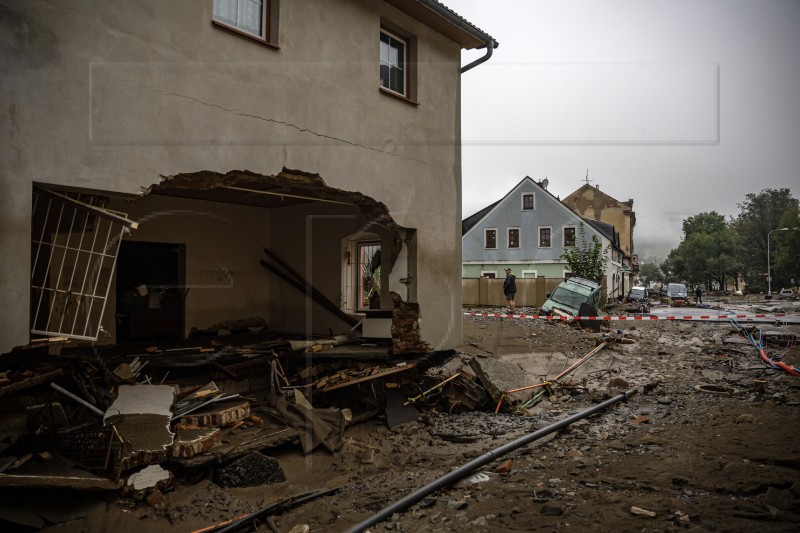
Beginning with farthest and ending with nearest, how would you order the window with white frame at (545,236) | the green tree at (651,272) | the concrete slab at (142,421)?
the green tree at (651,272), the window with white frame at (545,236), the concrete slab at (142,421)

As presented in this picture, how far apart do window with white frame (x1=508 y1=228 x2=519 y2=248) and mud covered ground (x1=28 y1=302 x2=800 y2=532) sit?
28841 mm

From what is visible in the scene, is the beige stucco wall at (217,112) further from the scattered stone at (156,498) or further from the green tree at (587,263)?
the green tree at (587,263)

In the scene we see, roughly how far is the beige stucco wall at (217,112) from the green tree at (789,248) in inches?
2242

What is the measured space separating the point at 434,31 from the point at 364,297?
18.8 feet

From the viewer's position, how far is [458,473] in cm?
520

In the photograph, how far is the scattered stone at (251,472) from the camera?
5.62 metres

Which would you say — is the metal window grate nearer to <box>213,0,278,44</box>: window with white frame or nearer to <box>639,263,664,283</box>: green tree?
<box>213,0,278,44</box>: window with white frame

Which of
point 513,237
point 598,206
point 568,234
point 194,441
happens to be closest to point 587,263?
point 568,234

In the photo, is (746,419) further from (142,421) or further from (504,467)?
(142,421)

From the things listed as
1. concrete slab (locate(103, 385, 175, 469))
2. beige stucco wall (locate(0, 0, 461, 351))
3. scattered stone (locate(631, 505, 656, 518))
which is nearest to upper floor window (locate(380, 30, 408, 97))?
beige stucco wall (locate(0, 0, 461, 351))

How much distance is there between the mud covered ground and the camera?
4.15 metres

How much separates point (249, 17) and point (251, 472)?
6055 mm

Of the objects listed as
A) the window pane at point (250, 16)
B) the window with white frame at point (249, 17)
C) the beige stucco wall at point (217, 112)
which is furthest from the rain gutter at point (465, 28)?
the window pane at point (250, 16)

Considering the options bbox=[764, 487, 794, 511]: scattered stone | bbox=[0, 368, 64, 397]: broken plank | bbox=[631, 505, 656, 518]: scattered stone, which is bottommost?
bbox=[631, 505, 656, 518]: scattered stone
